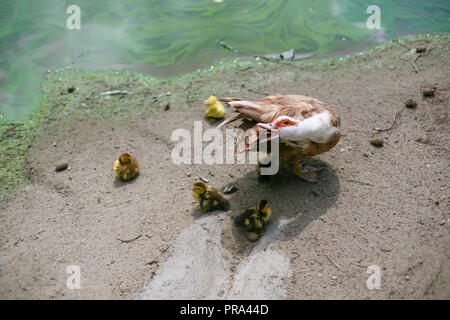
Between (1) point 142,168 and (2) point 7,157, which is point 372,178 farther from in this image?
(2) point 7,157

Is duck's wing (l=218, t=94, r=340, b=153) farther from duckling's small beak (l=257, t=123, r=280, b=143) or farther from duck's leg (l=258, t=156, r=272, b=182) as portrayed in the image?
duck's leg (l=258, t=156, r=272, b=182)

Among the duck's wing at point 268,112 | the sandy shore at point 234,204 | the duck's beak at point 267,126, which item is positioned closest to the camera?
the sandy shore at point 234,204

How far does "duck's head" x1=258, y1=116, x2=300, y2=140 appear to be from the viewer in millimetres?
3348

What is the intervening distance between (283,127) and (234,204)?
41.7 inches

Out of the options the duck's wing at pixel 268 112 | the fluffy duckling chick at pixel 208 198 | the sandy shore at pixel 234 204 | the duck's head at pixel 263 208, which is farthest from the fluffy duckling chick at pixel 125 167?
the duck's head at pixel 263 208

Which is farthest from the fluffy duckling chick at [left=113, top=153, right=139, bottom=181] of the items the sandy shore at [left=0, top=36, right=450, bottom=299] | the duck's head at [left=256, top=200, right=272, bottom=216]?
the duck's head at [left=256, top=200, right=272, bottom=216]

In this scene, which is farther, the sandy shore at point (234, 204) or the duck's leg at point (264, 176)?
the duck's leg at point (264, 176)

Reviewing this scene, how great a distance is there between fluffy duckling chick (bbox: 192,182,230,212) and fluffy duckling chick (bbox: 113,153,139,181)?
0.99m

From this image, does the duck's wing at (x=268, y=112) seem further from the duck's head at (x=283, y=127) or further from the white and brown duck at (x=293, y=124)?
the duck's head at (x=283, y=127)

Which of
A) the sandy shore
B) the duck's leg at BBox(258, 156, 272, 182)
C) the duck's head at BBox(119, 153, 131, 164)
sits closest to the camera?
the sandy shore

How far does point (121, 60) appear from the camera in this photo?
6.47 metres

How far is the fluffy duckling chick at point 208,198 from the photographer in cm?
361

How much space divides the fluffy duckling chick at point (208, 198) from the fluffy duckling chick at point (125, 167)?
3.23 ft

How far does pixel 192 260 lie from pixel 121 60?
4.56 meters
